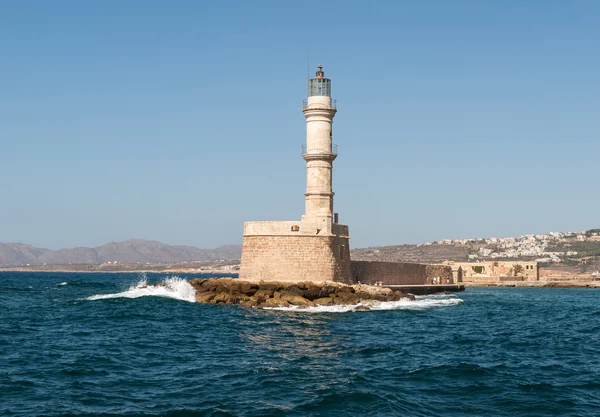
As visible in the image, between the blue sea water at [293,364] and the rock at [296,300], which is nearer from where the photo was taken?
the blue sea water at [293,364]

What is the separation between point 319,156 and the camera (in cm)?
3547

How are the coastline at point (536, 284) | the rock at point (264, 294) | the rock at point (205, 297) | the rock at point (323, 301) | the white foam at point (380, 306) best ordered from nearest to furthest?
1. the white foam at point (380, 306)
2. the rock at point (323, 301)
3. the rock at point (264, 294)
4. the rock at point (205, 297)
5. the coastline at point (536, 284)

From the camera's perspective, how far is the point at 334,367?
670 inches

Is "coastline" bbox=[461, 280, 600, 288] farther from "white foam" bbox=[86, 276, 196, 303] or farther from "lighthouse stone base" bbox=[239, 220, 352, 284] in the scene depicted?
"lighthouse stone base" bbox=[239, 220, 352, 284]

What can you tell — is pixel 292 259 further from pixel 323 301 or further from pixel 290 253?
pixel 323 301

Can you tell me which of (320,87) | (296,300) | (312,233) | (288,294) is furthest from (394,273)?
(296,300)

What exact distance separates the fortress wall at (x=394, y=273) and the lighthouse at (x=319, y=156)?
5058mm

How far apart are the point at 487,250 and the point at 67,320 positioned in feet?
378

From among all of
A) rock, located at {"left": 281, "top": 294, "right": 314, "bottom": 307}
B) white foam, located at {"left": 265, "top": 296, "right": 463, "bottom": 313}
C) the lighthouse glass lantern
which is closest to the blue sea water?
white foam, located at {"left": 265, "top": 296, "right": 463, "bottom": 313}

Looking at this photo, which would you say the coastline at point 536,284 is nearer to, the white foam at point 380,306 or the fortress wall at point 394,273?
the fortress wall at point 394,273

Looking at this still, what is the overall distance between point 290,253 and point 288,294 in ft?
8.30

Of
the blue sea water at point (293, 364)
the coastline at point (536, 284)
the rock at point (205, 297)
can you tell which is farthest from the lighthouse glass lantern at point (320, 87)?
the coastline at point (536, 284)

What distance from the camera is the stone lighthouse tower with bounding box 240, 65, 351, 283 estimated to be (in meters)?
33.9

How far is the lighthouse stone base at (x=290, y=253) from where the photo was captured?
33.9m
